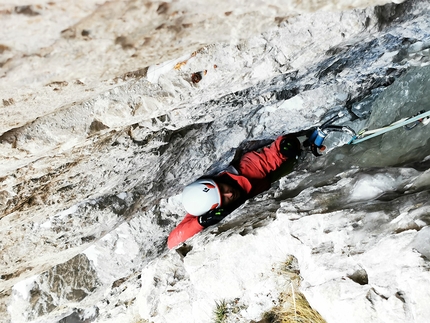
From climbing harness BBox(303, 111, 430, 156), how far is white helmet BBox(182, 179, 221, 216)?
1.21 metres

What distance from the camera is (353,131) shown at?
3.44 meters

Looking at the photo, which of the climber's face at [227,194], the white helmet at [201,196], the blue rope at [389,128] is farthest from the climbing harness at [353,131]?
the white helmet at [201,196]

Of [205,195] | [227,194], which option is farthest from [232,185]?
[205,195]

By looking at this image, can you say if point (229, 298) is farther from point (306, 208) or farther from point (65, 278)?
point (65, 278)

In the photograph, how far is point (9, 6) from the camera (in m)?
0.91

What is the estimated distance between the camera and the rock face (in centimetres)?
124

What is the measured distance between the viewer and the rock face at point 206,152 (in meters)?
1.24

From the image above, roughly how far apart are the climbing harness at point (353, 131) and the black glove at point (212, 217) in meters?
1.27

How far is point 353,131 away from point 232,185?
4.58ft

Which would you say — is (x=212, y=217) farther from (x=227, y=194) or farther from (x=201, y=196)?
(x=227, y=194)

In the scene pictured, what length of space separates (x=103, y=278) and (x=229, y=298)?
6.88 ft

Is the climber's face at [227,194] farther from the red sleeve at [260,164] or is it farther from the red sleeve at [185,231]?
the red sleeve at [185,231]

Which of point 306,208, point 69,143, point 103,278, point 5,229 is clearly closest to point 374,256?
point 306,208

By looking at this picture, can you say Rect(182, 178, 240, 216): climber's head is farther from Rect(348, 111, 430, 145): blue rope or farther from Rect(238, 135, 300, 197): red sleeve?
Rect(348, 111, 430, 145): blue rope
